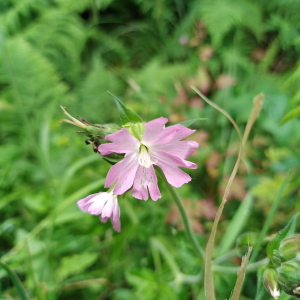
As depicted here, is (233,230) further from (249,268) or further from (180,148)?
(180,148)

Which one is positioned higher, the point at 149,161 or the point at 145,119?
the point at 149,161

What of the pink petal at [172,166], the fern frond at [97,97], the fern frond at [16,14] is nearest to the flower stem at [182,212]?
the pink petal at [172,166]

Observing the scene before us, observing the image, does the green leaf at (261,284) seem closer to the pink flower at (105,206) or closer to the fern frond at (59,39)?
the pink flower at (105,206)

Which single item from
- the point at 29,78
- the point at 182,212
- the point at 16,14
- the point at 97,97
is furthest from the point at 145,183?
the point at 16,14

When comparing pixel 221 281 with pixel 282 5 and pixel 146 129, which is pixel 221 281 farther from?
pixel 282 5

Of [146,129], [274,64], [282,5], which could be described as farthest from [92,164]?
[282,5]
